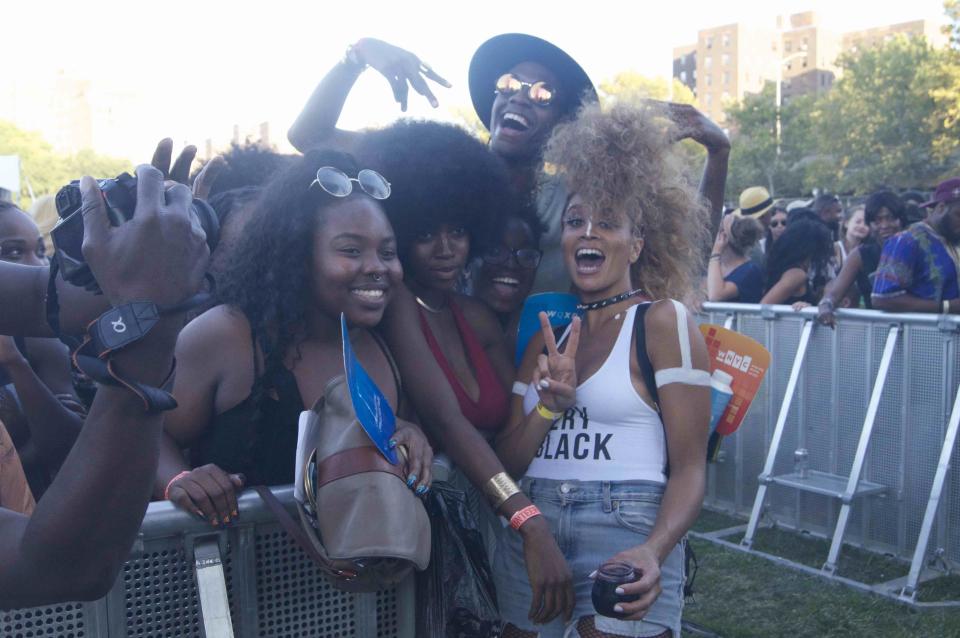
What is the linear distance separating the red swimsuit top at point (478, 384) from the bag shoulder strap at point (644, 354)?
1.38 ft

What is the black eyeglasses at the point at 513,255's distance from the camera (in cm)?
303

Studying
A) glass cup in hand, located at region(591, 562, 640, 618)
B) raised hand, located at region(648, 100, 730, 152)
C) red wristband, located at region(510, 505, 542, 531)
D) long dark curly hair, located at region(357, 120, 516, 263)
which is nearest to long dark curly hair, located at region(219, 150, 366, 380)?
long dark curly hair, located at region(357, 120, 516, 263)

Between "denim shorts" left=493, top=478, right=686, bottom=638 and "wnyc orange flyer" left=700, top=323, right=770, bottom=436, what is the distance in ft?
1.68

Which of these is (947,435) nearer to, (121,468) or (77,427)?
(77,427)

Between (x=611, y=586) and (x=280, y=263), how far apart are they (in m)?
1.14

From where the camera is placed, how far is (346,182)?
2.33 metres

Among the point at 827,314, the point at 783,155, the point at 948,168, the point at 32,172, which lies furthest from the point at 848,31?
the point at 827,314

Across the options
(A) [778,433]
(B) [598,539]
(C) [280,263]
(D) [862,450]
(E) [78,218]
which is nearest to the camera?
(E) [78,218]

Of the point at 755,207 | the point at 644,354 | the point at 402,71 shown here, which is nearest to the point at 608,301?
the point at 644,354

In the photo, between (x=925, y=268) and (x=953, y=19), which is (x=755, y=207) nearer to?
(x=925, y=268)

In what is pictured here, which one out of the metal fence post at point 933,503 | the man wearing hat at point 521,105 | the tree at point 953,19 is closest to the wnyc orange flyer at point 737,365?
the man wearing hat at point 521,105

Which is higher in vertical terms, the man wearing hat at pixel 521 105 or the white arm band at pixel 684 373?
the man wearing hat at pixel 521 105

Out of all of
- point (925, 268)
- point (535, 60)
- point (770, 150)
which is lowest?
point (925, 268)

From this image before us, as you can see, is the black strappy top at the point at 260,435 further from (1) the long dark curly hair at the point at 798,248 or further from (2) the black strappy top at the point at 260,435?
(1) the long dark curly hair at the point at 798,248
